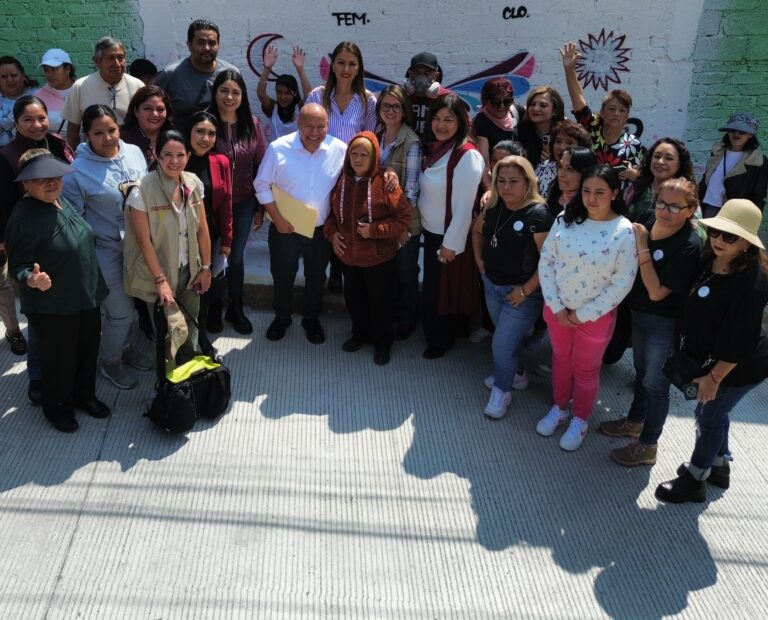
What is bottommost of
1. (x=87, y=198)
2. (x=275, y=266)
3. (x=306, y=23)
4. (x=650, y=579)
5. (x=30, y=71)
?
(x=650, y=579)

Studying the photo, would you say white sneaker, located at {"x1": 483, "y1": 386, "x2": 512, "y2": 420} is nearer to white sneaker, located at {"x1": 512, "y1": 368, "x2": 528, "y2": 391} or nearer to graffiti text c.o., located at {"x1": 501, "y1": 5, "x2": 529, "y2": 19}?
white sneaker, located at {"x1": 512, "y1": 368, "x2": 528, "y2": 391}

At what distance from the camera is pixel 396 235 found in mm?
4207

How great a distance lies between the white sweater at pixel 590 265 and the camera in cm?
336

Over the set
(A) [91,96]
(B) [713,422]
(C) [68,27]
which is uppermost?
(C) [68,27]

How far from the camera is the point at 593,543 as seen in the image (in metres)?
3.17

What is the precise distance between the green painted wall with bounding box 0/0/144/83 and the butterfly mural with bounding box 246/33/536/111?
3.39 ft

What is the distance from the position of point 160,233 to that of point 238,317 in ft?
4.23

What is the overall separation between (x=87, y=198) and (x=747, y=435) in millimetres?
4064

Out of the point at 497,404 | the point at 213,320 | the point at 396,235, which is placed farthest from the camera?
the point at 213,320

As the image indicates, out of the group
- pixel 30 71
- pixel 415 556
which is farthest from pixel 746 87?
pixel 30 71

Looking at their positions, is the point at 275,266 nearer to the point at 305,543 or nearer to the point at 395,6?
the point at 305,543

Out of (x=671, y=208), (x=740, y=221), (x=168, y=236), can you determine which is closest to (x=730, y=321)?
(x=740, y=221)

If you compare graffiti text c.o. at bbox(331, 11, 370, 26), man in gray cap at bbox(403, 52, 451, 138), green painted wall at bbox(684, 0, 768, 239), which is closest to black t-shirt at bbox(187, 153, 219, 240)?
man in gray cap at bbox(403, 52, 451, 138)

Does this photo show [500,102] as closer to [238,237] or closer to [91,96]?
[238,237]
